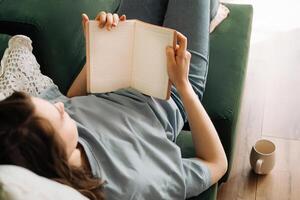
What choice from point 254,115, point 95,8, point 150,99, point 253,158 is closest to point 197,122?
point 150,99

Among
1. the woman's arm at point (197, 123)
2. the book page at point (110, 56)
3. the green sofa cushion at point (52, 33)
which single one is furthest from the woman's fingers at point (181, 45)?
the green sofa cushion at point (52, 33)

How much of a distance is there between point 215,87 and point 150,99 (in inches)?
11.5

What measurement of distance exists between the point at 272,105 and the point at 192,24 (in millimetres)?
752

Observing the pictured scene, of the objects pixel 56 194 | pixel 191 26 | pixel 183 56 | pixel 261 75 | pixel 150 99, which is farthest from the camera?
pixel 261 75

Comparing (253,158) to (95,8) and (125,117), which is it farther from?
(95,8)

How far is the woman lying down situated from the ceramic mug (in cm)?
41

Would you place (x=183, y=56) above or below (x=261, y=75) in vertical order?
above

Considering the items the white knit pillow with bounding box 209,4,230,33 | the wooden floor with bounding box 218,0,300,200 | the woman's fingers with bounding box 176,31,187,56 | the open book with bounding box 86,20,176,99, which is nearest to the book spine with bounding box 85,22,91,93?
the open book with bounding box 86,20,176,99

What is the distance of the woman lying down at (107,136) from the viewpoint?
90 centimetres

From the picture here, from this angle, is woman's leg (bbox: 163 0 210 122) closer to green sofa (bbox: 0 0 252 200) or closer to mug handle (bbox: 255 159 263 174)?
green sofa (bbox: 0 0 252 200)

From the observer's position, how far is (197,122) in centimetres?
124

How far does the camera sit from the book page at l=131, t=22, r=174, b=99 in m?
1.18

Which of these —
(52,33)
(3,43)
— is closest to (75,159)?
(3,43)

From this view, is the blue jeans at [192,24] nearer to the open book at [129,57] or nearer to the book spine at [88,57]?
the open book at [129,57]
